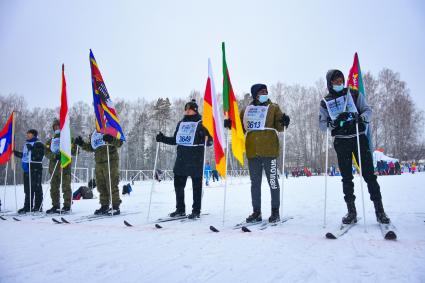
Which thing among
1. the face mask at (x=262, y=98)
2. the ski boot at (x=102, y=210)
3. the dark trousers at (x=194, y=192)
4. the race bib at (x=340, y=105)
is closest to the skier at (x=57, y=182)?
the ski boot at (x=102, y=210)

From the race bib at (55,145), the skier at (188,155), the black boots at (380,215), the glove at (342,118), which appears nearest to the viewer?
the black boots at (380,215)

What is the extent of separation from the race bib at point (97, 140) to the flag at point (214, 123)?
260cm

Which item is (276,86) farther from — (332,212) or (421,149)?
(332,212)

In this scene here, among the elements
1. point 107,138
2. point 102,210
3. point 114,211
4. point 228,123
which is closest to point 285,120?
point 228,123

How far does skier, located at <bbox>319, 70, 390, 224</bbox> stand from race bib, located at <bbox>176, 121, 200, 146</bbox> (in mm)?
2236

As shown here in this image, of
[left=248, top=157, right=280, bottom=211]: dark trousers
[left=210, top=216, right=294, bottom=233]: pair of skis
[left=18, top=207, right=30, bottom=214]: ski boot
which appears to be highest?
[left=248, top=157, right=280, bottom=211]: dark trousers

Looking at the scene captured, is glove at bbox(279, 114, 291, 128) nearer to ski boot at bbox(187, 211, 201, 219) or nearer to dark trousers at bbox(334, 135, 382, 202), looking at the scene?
dark trousers at bbox(334, 135, 382, 202)

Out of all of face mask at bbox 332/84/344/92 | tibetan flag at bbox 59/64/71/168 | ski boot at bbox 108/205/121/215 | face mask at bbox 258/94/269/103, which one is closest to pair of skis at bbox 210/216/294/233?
face mask at bbox 258/94/269/103

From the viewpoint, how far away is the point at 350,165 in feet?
13.8

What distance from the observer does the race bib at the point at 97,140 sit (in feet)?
21.1

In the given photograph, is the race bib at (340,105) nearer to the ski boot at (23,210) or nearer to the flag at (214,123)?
the flag at (214,123)

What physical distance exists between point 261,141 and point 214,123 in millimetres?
846

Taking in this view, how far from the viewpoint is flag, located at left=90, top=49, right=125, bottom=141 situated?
248 inches

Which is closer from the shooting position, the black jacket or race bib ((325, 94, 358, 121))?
race bib ((325, 94, 358, 121))
